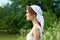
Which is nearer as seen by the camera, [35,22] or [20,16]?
[35,22]

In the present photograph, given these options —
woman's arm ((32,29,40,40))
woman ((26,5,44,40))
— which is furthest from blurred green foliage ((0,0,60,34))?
woman's arm ((32,29,40,40))

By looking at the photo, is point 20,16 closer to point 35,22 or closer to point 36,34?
point 35,22

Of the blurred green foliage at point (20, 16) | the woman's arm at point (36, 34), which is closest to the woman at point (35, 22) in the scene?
the woman's arm at point (36, 34)

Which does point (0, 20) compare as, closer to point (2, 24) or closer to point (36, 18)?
point (2, 24)

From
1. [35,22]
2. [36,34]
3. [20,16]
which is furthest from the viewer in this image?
[20,16]

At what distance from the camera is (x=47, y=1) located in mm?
39062

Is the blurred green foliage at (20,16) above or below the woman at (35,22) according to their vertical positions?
below

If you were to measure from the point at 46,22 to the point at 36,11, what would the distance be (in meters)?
11.0

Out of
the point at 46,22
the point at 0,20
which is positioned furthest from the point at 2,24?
the point at 46,22

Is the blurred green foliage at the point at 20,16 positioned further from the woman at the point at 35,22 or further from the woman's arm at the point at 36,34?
the woman's arm at the point at 36,34

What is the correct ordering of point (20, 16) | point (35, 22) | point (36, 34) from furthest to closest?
point (20, 16), point (35, 22), point (36, 34)

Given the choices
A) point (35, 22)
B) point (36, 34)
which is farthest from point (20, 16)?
point (36, 34)

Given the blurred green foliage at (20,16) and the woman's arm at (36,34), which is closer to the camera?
the woman's arm at (36,34)

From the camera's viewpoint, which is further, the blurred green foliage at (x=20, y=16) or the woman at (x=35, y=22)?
the blurred green foliage at (x=20, y=16)
